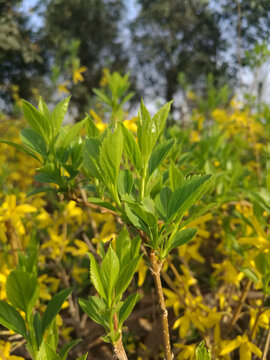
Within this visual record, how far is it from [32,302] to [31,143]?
0.28m

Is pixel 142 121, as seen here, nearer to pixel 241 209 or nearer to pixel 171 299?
pixel 171 299

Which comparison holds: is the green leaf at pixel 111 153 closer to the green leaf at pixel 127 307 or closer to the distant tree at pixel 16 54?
the green leaf at pixel 127 307

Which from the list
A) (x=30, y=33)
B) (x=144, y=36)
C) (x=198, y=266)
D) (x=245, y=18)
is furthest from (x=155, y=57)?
(x=198, y=266)

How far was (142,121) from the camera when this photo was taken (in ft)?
1.39

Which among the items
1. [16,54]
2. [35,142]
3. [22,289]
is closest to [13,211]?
[35,142]

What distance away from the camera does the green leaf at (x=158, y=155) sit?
46 centimetres

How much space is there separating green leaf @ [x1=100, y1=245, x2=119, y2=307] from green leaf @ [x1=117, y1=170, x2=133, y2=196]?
10 centimetres

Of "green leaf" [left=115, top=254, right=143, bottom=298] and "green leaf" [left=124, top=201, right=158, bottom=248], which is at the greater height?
"green leaf" [left=124, top=201, right=158, bottom=248]

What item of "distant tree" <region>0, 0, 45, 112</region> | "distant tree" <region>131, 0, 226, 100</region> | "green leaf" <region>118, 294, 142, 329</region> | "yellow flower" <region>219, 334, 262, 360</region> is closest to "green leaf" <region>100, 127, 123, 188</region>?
"green leaf" <region>118, 294, 142, 329</region>

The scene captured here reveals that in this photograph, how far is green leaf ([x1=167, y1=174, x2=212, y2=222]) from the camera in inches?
15.4

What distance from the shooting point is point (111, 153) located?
0.38 m

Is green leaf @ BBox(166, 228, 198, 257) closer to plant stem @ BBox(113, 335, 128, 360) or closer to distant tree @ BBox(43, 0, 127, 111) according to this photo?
plant stem @ BBox(113, 335, 128, 360)

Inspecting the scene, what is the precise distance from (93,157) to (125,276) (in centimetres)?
18

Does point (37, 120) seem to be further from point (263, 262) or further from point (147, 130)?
point (263, 262)
